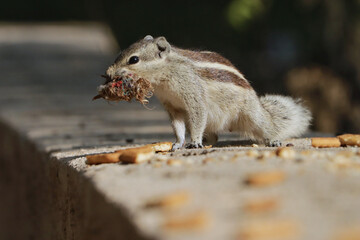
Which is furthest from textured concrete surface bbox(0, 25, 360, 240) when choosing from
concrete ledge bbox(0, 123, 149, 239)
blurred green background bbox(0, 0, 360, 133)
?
blurred green background bbox(0, 0, 360, 133)

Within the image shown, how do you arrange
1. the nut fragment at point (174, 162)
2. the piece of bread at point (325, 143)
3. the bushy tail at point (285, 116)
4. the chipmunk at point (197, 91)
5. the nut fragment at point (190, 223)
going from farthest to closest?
the bushy tail at point (285, 116)
the chipmunk at point (197, 91)
the piece of bread at point (325, 143)
the nut fragment at point (174, 162)
the nut fragment at point (190, 223)

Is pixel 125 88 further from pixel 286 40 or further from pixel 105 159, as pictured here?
pixel 286 40

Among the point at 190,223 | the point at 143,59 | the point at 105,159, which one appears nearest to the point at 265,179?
the point at 190,223

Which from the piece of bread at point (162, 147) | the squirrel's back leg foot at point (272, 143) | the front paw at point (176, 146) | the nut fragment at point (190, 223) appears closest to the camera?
the nut fragment at point (190, 223)

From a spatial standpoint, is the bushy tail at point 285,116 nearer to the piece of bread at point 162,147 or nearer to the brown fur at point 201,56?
the brown fur at point 201,56

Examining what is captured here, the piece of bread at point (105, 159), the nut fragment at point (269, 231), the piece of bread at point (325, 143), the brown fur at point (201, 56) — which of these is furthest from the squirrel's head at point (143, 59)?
the nut fragment at point (269, 231)

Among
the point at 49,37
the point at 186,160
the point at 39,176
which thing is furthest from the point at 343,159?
the point at 49,37

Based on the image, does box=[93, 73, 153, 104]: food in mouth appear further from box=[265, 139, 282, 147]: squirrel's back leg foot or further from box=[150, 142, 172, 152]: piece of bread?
box=[265, 139, 282, 147]: squirrel's back leg foot
